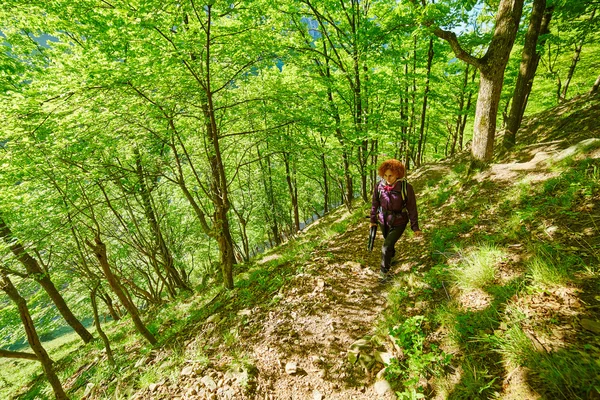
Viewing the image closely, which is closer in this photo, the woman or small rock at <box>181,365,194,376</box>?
small rock at <box>181,365,194,376</box>

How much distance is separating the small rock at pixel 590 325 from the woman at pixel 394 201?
2148mm

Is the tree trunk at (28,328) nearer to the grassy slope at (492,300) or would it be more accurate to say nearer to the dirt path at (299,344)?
the grassy slope at (492,300)

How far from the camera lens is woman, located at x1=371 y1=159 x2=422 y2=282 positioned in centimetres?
427

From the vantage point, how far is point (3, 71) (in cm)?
707

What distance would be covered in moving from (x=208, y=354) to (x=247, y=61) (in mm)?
5926

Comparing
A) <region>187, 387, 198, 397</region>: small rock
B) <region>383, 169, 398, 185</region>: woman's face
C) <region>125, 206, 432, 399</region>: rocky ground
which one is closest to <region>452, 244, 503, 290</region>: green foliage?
<region>125, 206, 432, 399</region>: rocky ground

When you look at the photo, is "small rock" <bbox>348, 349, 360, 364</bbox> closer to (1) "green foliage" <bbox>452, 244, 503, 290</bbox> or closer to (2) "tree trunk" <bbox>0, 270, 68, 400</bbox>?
(1) "green foliage" <bbox>452, 244, 503, 290</bbox>

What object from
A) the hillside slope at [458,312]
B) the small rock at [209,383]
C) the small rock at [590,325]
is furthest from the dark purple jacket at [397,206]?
the small rock at [209,383]

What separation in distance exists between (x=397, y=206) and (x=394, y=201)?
0.11 m

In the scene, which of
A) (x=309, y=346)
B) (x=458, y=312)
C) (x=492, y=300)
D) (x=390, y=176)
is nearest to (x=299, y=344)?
(x=309, y=346)

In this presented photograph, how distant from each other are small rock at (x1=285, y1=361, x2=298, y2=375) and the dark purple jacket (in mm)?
2773

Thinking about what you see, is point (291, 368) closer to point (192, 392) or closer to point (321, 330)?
point (321, 330)

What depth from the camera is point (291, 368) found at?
3469 millimetres

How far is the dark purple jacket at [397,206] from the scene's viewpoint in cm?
427
